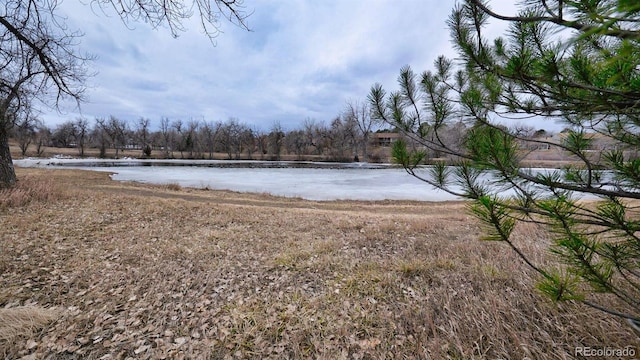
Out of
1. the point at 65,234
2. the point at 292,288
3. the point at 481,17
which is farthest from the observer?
the point at 65,234

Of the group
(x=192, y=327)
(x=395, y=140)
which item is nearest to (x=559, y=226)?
(x=395, y=140)

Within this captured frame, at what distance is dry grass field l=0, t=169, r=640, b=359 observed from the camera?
246cm

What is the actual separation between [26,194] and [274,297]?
9356 millimetres

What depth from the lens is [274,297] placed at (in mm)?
3545

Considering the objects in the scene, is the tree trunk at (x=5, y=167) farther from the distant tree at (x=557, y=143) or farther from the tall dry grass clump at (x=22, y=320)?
the distant tree at (x=557, y=143)

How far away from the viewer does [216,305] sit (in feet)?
11.2

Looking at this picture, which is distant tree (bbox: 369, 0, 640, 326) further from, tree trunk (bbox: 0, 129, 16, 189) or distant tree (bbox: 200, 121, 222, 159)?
→ distant tree (bbox: 200, 121, 222, 159)

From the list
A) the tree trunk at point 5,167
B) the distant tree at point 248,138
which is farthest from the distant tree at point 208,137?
the tree trunk at point 5,167

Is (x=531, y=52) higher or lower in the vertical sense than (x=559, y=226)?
higher

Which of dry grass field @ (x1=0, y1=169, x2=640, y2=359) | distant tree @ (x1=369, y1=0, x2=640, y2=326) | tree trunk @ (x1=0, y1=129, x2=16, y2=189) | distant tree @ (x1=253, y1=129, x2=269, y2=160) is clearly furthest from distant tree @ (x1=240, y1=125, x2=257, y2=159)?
distant tree @ (x1=369, y1=0, x2=640, y2=326)

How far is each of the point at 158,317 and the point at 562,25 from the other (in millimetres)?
4362

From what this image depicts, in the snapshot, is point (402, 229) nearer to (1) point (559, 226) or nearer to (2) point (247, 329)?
(2) point (247, 329)

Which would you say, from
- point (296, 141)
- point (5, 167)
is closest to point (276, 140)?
point (296, 141)

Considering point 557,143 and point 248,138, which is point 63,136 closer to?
point 248,138
